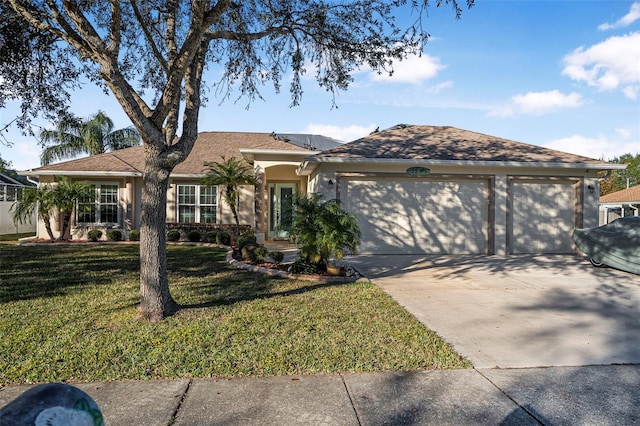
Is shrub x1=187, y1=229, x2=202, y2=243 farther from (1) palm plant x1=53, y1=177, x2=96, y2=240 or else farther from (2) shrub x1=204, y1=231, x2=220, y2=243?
(1) palm plant x1=53, y1=177, x2=96, y2=240

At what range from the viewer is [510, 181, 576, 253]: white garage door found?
41.8ft

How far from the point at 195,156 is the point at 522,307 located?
1531 cm

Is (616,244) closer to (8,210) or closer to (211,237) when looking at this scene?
(211,237)

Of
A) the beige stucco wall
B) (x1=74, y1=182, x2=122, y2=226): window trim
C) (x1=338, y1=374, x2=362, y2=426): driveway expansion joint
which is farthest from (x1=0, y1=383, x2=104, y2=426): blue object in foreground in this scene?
(x1=74, y1=182, x2=122, y2=226): window trim

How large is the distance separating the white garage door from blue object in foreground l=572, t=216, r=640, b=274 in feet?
7.02

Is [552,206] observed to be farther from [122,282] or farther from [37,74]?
[37,74]

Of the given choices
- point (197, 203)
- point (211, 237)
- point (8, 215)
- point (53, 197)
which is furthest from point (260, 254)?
point (8, 215)

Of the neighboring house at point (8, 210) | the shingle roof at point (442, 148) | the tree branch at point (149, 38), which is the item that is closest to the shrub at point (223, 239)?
the shingle roof at point (442, 148)

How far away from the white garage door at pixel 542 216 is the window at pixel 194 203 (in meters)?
11.4

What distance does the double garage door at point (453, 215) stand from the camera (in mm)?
12367

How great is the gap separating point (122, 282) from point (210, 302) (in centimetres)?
274

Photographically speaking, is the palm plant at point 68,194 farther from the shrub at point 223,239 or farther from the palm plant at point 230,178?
the shrub at point 223,239

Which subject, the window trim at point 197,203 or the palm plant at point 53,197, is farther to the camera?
the window trim at point 197,203

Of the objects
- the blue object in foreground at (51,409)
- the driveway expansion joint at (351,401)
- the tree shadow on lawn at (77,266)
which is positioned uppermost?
the blue object in foreground at (51,409)
